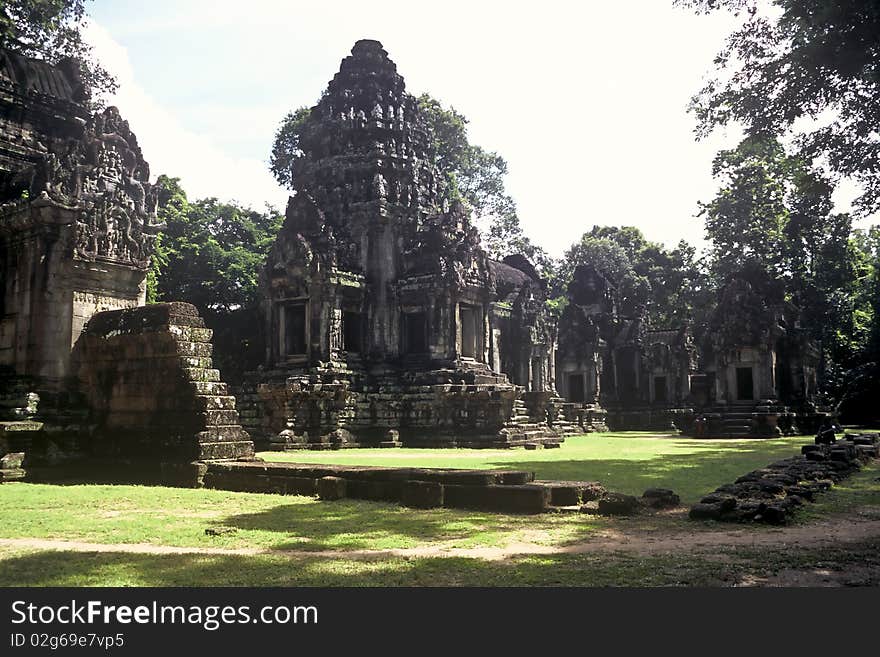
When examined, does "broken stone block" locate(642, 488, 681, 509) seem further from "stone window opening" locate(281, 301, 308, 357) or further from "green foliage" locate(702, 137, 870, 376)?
"green foliage" locate(702, 137, 870, 376)

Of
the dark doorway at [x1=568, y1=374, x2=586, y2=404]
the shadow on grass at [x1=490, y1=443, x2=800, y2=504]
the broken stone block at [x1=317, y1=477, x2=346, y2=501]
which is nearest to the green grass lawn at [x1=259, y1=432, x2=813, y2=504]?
the shadow on grass at [x1=490, y1=443, x2=800, y2=504]

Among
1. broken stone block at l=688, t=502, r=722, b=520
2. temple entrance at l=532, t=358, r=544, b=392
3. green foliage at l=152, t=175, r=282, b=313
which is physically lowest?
broken stone block at l=688, t=502, r=722, b=520

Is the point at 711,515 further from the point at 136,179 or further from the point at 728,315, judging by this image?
the point at 728,315

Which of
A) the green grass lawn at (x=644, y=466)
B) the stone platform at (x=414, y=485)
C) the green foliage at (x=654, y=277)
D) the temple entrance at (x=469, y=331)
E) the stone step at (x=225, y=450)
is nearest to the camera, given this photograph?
the stone platform at (x=414, y=485)

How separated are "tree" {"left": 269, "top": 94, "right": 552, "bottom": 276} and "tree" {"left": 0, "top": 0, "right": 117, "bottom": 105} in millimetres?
14913

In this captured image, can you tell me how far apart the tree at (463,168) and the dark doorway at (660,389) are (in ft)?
43.9

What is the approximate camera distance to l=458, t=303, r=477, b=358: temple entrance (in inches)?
1168

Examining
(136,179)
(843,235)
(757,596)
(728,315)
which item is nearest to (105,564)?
(757,596)

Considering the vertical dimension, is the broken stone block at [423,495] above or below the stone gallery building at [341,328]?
below

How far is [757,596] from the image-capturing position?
4.54 meters

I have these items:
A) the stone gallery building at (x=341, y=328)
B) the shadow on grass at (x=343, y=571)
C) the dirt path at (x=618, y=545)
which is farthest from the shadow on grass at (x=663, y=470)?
the stone gallery building at (x=341, y=328)

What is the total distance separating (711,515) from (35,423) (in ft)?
32.9

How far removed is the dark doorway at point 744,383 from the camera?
36.0m

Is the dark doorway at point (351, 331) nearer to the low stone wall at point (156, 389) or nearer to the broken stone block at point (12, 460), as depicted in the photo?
the low stone wall at point (156, 389)
